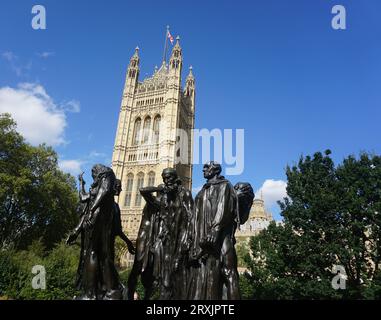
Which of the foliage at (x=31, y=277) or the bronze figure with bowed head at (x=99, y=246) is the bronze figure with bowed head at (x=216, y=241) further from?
the foliage at (x=31, y=277)

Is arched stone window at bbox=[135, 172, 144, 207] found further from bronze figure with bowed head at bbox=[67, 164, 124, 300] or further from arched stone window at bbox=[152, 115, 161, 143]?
bronze figure with bowed head at bbox=[67, 164, 124, 300]

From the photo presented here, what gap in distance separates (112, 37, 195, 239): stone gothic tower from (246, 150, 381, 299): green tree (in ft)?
115

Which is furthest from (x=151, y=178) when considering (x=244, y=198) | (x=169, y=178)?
(x=244, y=198)

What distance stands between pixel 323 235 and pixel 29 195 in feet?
77.8

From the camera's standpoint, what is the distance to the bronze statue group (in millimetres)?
5434

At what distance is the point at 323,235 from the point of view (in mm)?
19672

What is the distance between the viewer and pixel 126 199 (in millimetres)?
57844

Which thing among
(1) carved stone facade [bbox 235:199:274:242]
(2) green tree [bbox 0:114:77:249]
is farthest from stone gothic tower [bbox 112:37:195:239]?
(2) green tree [bbox 0:114:77:249]

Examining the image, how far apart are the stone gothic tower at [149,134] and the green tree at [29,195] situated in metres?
20.2

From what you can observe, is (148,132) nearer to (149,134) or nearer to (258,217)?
(149,134)

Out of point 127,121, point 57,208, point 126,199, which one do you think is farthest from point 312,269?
point 127,121

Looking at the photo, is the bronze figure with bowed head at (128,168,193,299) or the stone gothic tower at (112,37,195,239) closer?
the bronze figure with bowed head at (128,168,193,299)
